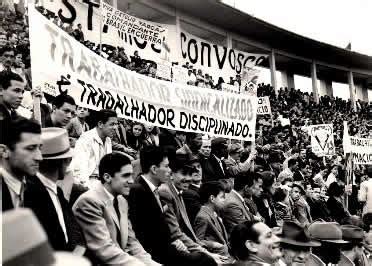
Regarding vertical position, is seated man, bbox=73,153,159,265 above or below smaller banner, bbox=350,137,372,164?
below

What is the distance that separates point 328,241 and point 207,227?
1.08 m

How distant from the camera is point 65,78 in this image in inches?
193

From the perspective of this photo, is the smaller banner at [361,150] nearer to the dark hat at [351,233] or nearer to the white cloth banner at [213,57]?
the white cloth banner at [213,57]

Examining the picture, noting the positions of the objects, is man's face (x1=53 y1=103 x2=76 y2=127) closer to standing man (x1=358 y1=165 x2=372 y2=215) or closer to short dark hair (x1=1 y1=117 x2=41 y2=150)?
short dark hair (x1=1 y1=117 x2=41 y2=150)

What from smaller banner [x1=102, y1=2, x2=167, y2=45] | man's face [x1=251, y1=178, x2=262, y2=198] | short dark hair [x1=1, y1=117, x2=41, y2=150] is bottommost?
man's face [x1=251, y1=178, x2=262, y2=198]

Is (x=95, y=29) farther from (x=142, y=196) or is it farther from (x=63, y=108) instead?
(x=142, y=196)

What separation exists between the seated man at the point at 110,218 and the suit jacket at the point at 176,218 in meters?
0.74

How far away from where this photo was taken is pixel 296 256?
465cm

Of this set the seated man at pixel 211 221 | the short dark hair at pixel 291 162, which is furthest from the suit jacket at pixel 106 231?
the short dark hair at pixel 291 162

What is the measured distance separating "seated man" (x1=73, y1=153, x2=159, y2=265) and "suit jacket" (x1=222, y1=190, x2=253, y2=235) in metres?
2.14

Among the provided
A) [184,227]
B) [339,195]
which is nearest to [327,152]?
[339,195]

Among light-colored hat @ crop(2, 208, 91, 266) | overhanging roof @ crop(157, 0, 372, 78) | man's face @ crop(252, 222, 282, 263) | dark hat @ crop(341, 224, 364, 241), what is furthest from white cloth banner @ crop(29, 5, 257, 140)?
overhanging roof @ crop(157, 0, 372, 78)

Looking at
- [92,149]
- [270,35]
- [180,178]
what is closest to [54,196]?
[92,149]

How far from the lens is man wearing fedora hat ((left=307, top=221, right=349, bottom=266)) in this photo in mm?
5269
